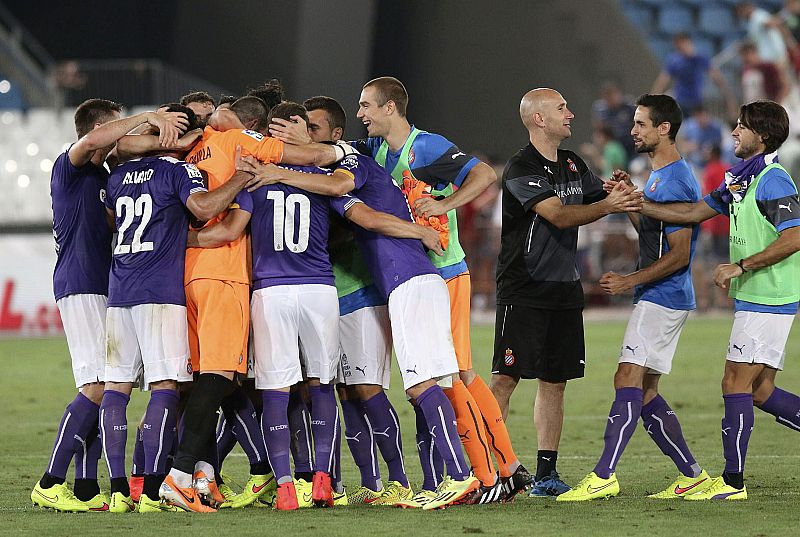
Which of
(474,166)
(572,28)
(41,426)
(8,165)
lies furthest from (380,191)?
(572,28)

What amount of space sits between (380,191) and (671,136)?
185 centimetres

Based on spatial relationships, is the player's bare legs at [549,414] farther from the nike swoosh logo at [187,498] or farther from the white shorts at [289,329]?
the nike swoosh logo at [187,498]

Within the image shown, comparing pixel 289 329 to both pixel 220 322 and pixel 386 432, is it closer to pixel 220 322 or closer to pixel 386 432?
pixel 220 322

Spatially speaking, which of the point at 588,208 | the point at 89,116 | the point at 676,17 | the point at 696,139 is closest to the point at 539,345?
the point at 588,208

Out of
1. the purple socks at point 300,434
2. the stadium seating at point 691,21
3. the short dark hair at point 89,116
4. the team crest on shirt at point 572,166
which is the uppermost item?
the stadium seating at point 691,21

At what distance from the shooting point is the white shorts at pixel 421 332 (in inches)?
252

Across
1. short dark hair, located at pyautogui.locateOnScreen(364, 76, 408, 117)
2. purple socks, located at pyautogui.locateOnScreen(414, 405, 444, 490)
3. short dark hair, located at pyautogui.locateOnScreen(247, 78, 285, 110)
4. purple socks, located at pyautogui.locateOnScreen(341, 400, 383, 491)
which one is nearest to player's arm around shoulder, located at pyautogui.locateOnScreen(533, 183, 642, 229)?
short dark hair, located at pyautogui.locateOnScreen(364, 76, 408, 117)

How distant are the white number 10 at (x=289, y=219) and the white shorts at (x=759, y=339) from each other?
251cm

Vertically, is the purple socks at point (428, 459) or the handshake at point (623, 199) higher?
the handshake at point (623, 199)

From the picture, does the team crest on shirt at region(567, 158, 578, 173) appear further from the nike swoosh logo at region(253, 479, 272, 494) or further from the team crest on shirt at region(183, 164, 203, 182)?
the nike swoosh logo at region(253, 479, 272, 494)

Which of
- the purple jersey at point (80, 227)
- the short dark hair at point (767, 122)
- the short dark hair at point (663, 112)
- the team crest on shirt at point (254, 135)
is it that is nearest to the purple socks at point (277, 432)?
the purple jersey at point (80, 227)

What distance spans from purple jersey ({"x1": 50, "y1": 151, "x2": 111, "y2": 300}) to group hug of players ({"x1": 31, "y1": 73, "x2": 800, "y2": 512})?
13mm

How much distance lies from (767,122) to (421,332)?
2.35 m

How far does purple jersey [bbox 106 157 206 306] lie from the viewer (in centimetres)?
645
